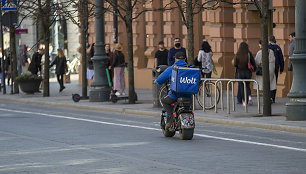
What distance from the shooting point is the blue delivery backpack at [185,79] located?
14.2 metres

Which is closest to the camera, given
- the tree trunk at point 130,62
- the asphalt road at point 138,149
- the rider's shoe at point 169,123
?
the asphalt road at point 138,149

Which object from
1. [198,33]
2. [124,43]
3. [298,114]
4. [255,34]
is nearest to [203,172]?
[298,114]

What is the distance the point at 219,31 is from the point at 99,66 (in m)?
4.23

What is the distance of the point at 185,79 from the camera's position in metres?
14.3

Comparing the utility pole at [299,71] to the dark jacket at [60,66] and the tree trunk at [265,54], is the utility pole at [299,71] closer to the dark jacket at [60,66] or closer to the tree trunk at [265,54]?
the tree trunk at [265,54]

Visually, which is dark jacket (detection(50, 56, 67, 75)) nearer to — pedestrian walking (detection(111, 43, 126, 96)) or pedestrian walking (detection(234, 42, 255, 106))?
pedestrian walking (detection(111, 43, 126, 96))

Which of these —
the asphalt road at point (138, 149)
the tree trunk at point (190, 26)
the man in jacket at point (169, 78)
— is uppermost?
the tree trunk at point (190, 26)

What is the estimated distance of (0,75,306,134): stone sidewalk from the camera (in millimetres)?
16281

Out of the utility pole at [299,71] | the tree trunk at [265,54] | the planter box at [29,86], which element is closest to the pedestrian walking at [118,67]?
the planter box at [29,86]

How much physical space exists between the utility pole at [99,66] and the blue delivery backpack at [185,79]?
1073cm

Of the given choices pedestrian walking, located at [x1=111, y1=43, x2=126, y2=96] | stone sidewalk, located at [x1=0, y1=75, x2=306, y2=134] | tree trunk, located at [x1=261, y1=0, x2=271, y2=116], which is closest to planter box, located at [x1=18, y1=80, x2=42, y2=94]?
stone sidewalk, located at [x1=0, y1=75, x2=306, y2=134]

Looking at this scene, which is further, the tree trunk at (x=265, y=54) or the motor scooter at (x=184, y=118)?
the tree trunk at (x=265, y=54)

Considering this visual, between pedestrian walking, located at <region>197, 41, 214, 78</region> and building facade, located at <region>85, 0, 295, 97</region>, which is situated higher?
building facade, located at <region>85, 0, 295, 97</region>

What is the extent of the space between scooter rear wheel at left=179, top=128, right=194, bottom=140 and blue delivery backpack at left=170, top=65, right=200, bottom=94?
627 mm
